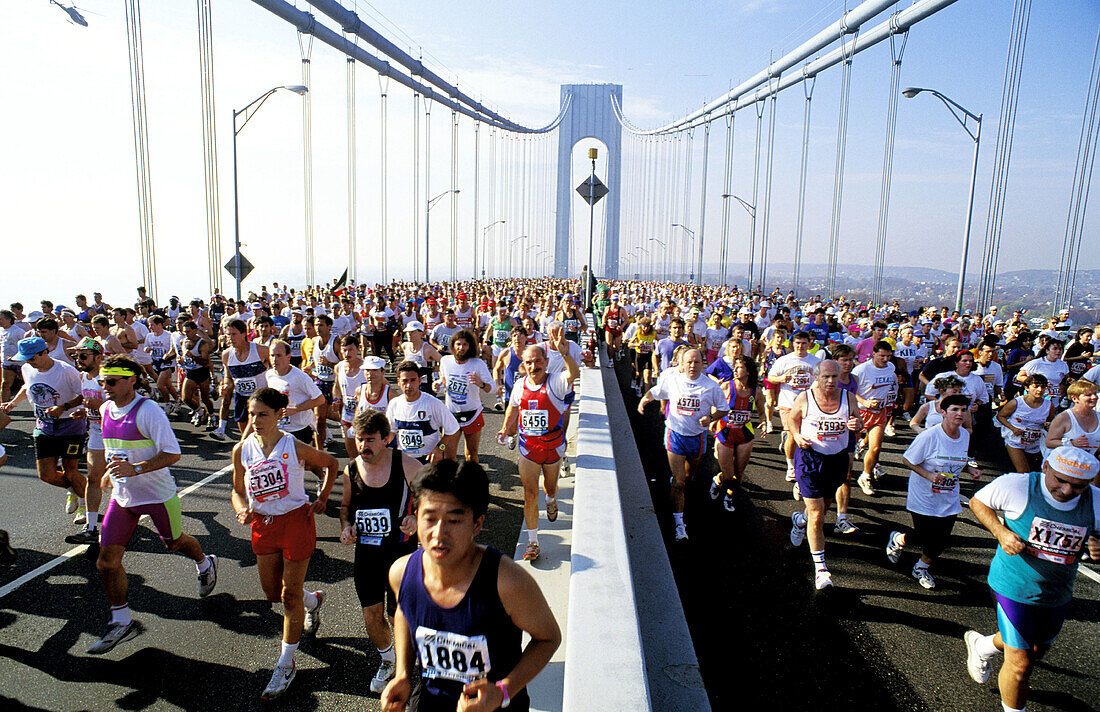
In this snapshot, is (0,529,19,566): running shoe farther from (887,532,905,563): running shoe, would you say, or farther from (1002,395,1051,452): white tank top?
(1002,395,1051,452): white tank top

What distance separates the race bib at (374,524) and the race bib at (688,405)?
10.5ft

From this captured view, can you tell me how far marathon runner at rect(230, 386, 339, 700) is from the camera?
11.3 feet

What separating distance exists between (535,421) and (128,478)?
2826mm

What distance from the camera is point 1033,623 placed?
3188 mm

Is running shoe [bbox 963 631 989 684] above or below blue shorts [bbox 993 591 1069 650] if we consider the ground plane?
below

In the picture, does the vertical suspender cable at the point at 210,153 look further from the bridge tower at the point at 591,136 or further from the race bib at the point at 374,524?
the bridge tower at the point at 591,136

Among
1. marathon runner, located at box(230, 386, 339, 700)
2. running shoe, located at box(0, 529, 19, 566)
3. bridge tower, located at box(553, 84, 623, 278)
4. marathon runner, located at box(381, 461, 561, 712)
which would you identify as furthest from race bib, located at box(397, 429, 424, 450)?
bridge tower, located at box(553, 84, 623, 278)

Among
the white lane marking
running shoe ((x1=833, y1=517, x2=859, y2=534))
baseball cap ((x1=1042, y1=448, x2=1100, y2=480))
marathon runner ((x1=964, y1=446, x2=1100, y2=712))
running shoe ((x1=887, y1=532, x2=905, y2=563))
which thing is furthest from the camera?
running shoe ((x1=833, y1=517, x2=859, y2=534))

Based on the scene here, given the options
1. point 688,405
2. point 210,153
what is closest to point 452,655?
point 688,405

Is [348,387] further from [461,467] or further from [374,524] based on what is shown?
[461,467]

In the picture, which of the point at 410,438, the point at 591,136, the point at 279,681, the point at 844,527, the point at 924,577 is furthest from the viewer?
the point at 591,136

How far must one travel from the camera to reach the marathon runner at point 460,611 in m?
2.02

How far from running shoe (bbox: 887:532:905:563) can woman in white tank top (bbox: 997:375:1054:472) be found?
2.42 meters

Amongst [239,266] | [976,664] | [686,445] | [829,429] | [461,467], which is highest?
[239,266]
